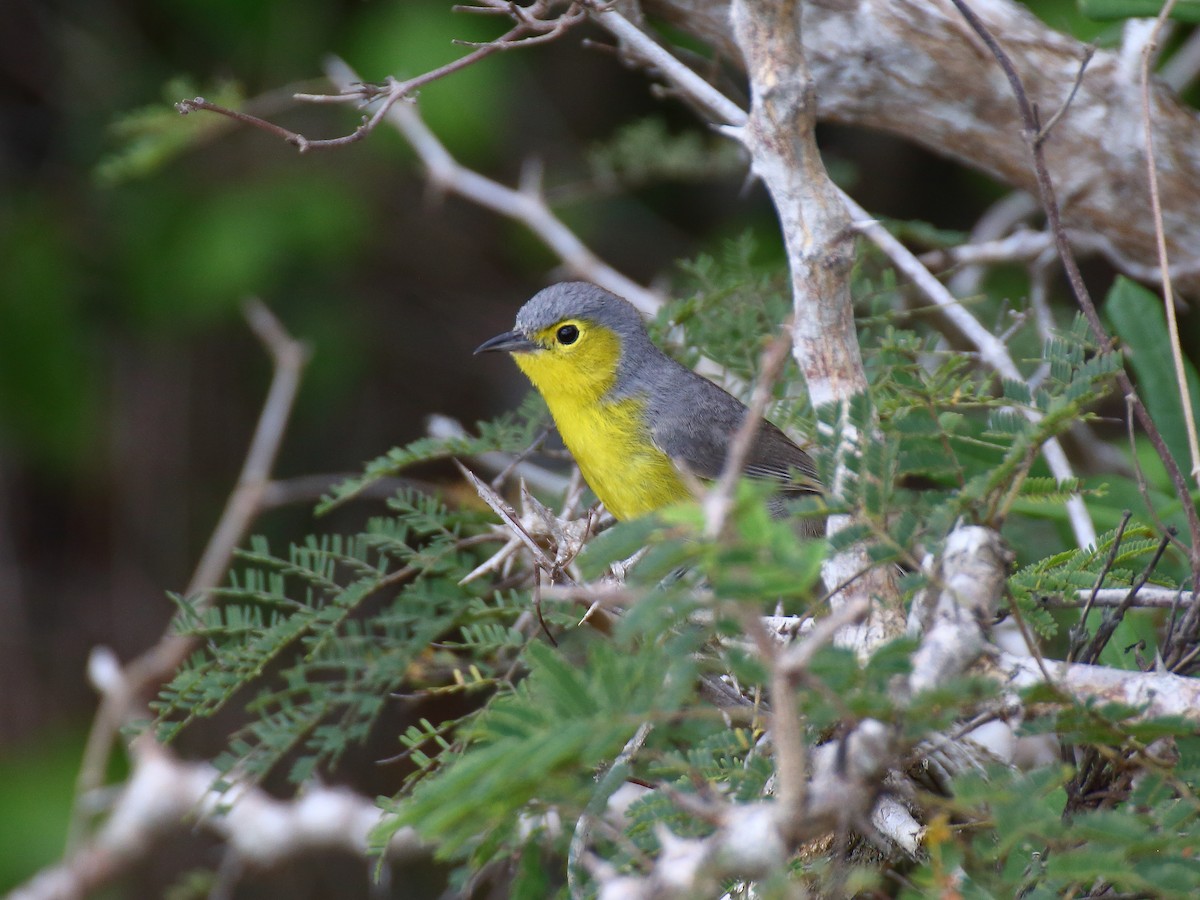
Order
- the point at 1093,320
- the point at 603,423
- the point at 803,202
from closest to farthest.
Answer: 1. the point at 1093,320
2. the point at 803,202
3. the point at 603,423

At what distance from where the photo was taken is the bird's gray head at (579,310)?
3.50 meters

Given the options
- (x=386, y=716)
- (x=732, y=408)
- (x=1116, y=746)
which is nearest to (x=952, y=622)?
(x=1116, y=746)

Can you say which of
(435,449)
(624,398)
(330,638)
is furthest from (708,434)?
(330,638)

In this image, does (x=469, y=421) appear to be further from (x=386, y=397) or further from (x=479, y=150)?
(x=479, y=150)

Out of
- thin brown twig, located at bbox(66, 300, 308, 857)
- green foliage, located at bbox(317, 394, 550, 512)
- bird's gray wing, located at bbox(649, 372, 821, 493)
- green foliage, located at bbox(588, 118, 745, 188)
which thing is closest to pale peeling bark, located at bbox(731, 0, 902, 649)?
green foliage, located at bbox(317, 394, 550, 512)

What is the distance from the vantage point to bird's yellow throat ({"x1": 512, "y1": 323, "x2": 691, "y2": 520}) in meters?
3.17

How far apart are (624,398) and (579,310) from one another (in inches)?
11.8

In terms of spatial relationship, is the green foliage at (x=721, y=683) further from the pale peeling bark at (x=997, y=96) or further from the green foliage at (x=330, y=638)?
the pale peeling bark at (x=997, y=96)

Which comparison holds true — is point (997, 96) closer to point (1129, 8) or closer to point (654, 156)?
point (1129, 8)

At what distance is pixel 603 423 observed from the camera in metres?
3.35

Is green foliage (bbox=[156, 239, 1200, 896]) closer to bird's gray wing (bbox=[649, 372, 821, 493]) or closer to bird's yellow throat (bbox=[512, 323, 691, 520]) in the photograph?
bird's yellow throat (bbox=[512, 323, 691, 520])

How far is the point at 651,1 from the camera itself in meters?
3.12

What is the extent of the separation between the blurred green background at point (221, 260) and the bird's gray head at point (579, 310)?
0.83 m

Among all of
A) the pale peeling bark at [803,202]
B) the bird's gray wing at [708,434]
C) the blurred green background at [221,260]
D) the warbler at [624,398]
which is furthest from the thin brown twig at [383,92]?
the blurred green background at [221,260]
